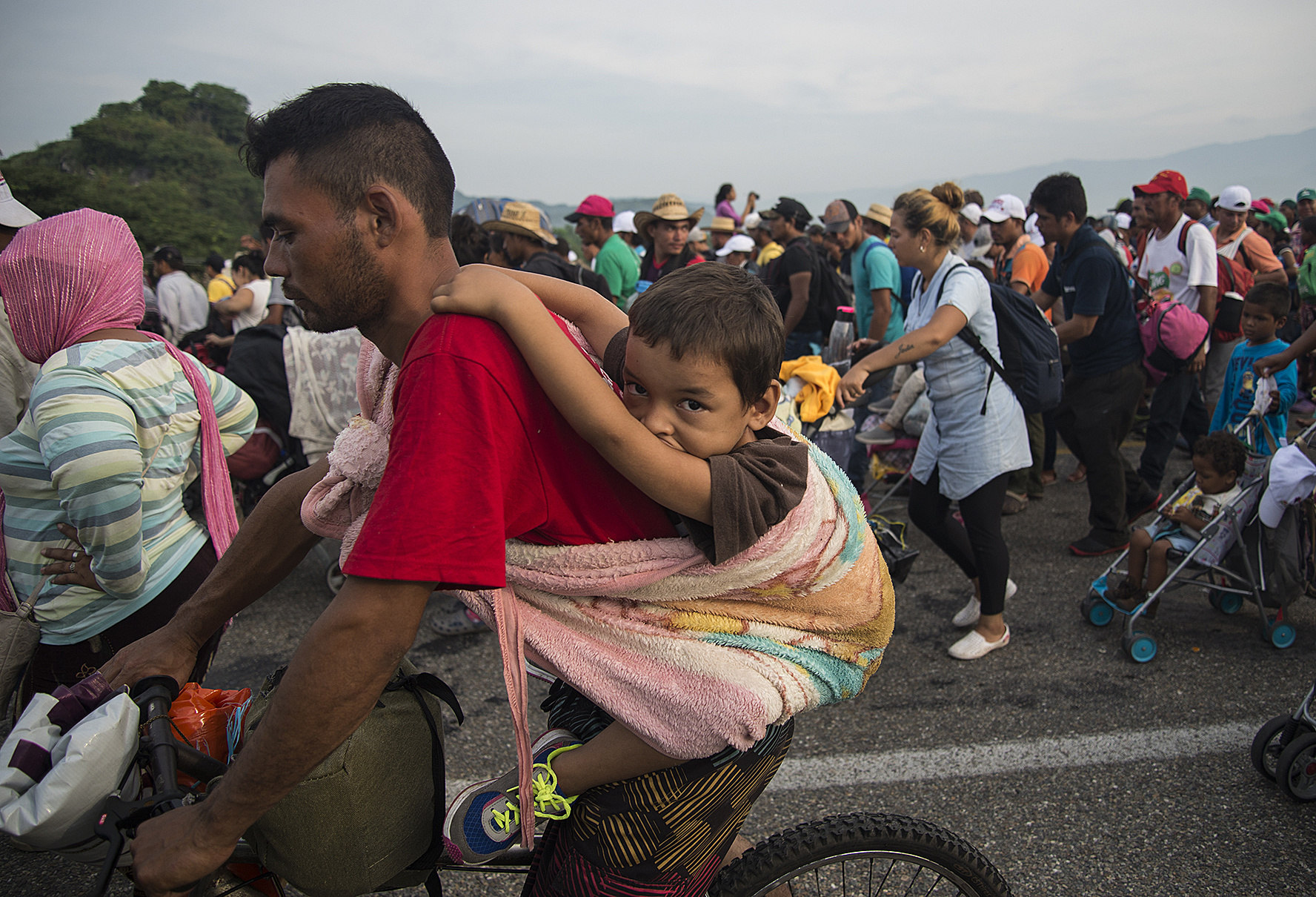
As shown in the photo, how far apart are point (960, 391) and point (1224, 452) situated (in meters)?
1.57

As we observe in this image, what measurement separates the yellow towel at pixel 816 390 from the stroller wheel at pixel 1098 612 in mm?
1842

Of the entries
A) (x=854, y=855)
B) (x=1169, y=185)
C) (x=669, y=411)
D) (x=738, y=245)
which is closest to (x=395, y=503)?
(x=669, y=411)

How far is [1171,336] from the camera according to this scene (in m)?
5.69

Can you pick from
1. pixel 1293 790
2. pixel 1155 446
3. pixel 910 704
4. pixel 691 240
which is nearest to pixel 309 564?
pixel 910 704

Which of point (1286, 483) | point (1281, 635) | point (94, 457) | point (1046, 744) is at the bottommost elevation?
point (1046, 744)

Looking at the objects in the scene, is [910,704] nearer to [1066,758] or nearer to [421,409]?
[1066,758]

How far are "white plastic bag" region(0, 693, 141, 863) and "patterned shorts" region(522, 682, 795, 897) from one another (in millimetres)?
804

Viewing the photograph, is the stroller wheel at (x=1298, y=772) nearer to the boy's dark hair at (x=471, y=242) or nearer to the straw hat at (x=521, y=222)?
the boy's dark hair at (x=471, y=242)

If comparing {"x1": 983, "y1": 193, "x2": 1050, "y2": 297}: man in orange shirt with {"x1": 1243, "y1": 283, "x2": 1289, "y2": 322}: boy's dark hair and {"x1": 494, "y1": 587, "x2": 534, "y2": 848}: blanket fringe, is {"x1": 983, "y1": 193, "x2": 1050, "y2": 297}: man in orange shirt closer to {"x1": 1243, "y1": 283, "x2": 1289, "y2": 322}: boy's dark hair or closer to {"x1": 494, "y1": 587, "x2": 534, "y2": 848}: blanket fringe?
{"x1": 1243, "y1": 283, "x2": 1289, "y2": 322}: boy's dark hair

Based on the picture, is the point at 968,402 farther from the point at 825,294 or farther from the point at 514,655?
the point at 514,655

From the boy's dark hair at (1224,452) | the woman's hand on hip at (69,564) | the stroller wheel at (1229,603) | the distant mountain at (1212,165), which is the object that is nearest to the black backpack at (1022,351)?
the boy's dark hair at (1224,452)

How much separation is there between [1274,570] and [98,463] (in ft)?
16.3

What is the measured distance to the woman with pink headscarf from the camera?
2.16 meters

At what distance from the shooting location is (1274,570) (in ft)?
13.0
